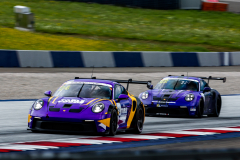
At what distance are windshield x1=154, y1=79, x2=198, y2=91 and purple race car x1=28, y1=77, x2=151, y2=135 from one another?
4265 mm

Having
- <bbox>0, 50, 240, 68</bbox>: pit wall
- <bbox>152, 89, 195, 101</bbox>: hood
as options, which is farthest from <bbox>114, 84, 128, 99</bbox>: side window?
<bbox>0, 50, 240, 68</bbox>: pit wall

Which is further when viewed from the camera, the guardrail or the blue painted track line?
the blue painted track line

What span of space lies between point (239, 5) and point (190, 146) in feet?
115

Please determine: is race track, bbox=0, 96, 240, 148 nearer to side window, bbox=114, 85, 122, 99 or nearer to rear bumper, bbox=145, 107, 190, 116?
rear bumper, bbox=145, 107, 190, 116

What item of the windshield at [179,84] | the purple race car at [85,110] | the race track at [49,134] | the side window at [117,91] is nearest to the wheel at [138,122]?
the purple race car at [85,110]

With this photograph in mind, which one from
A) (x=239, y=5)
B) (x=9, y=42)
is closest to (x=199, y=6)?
(x=239, y=5)

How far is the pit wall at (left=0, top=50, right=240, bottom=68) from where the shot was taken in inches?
703

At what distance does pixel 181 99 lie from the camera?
501 inches

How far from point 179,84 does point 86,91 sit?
4.97 meters

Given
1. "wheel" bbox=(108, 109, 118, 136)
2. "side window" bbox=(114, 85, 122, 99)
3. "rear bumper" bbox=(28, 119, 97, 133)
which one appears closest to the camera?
"rear bumper" bbox=(28, 119, 97, 133)

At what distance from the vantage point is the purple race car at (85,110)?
320 inches

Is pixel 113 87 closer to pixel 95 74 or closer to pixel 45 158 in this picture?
pixel 45 158

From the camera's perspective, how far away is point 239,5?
4088 cm

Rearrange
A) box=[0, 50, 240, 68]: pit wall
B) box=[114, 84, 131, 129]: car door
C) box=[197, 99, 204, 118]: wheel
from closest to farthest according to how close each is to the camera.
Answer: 1. box=[114, 84, 131, 129]: car door
2. box=[197, 99, 204, 118]: wheel
3. box=[0, 50, 240, 68]: pit wall
